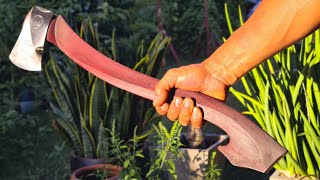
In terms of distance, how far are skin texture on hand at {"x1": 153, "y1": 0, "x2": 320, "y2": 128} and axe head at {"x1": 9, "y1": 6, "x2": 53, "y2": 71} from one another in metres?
0.34

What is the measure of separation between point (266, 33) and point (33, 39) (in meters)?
0.58

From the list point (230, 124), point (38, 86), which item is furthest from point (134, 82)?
point (38, 86)

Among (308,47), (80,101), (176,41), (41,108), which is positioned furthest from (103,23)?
(176,41)

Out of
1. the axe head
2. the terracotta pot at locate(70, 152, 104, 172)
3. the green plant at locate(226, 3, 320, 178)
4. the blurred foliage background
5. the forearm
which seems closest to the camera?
the forearm

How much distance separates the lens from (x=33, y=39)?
1.39m

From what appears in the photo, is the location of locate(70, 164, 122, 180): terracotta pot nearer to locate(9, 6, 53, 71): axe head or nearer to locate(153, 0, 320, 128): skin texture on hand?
locate(9, 6, 53, 71): axe head

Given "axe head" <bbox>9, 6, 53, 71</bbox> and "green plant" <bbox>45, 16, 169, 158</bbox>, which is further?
"green plant" <bbox>45, 16, 169, 158</bbox>

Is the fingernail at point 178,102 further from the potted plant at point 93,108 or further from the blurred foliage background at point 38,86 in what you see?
the potted plant at point 93,108

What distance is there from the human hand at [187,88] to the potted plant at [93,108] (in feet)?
4.59

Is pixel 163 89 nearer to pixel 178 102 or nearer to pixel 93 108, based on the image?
pixel 178 102

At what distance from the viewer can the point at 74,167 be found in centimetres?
272

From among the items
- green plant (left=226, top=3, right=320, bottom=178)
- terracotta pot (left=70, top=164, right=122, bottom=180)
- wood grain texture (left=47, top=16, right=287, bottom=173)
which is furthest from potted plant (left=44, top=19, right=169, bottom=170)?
wood grain texture (left=47, top=16, right=287, bottom=173)

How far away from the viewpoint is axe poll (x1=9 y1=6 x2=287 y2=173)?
1205 millimetres

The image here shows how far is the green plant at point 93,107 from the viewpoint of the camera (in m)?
2.70
